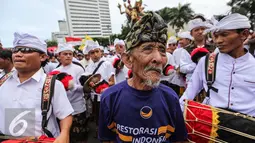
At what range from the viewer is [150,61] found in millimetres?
1311

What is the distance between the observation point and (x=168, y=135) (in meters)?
1.49

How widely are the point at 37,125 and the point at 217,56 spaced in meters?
2.10

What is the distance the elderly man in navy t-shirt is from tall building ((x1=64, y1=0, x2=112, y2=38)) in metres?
106

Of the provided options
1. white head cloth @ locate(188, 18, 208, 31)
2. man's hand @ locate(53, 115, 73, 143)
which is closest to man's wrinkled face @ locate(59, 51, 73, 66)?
man's hand @ locate(53, 115, 73, 143)

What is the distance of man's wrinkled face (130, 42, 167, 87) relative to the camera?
131 cm

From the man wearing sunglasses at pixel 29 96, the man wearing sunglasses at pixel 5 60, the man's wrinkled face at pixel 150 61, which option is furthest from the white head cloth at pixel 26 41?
the man wearing sunglasses at pixel 5 60

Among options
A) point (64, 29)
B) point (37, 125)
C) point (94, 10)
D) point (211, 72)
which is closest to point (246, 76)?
point (211, 72)

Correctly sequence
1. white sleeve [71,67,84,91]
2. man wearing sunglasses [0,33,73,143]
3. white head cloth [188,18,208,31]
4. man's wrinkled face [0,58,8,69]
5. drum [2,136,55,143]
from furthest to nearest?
white sleeve [71,67,84,91] → white head cloth [188,18,208,31] → man's wrinkled face [0,58,8,69] → man wearing sunglasses [0,33,73,143] → drum [2,136,55,143]

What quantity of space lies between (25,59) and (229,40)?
212cm

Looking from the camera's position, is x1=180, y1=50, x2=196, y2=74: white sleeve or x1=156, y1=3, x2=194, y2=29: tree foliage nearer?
x1=180, y1=50, x2=196, y2=74: white sleeve

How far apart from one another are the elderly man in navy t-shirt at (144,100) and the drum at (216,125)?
33cm

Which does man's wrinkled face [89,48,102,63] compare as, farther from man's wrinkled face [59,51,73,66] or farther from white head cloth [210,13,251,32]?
white head cloth [210,13,251,32]

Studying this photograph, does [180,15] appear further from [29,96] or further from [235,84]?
[29,96]

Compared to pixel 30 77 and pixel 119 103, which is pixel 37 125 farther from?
pixel 119 103
